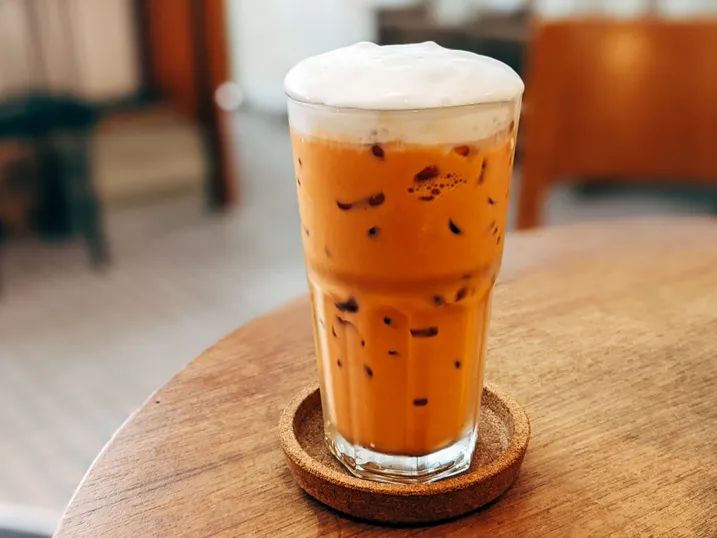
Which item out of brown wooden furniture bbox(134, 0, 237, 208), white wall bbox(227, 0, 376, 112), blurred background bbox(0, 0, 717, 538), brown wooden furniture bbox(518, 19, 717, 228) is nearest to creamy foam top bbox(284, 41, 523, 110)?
blurred background bbox(0, 0, 717, 538)

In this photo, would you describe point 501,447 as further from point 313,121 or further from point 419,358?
point 313,121

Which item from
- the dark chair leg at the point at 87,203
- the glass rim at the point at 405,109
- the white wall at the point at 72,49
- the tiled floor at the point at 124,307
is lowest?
the tiled floor at the point at 124,307

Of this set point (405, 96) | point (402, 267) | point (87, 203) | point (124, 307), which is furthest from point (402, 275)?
point (87, 203)

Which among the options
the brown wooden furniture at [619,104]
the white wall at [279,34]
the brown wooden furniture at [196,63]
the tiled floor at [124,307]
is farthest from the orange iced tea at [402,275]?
the white wall at [279,34]

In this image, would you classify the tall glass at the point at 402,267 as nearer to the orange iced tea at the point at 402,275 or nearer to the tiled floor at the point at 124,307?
the orange iced tea at the point at 402,275

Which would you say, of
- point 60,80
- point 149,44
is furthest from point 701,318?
point 149,44
